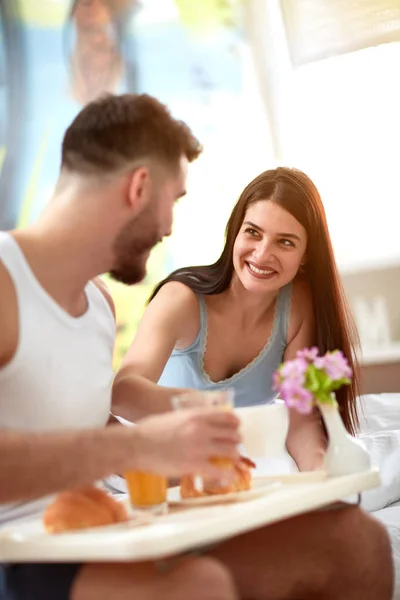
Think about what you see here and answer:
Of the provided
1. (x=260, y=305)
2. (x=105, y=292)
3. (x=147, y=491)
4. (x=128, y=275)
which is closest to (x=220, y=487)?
(x=147, y=491)

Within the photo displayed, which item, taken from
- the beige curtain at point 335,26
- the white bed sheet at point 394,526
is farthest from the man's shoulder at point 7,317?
the beige curtain at point 335,26

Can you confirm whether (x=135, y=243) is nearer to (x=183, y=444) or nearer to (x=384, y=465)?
(x=183, y=444)

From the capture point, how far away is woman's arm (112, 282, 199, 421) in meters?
1.50

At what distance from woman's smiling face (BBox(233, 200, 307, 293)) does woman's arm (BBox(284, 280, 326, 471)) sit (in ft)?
0.38

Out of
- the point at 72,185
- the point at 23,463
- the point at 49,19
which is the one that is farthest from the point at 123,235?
the point at 49,19

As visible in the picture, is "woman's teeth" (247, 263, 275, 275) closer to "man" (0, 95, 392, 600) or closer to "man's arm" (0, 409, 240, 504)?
"man" (0, 95, 392, 600)

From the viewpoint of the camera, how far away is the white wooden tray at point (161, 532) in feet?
3.02

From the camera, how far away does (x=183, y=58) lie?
12.3 ft

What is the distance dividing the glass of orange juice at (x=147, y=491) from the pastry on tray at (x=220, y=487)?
0.31 ft

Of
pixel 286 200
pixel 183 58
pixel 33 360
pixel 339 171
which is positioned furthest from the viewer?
pixel 183 58

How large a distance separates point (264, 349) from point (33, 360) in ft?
3.57

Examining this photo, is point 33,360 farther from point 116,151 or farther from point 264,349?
point 264,349

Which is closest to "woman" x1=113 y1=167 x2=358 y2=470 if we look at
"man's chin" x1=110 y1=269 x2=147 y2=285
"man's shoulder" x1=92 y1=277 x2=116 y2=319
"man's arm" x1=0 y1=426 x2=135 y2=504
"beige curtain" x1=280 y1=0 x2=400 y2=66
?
"man's shoulder" x1=92 y1=277 x2=116 y2=319

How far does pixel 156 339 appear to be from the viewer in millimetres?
2025
